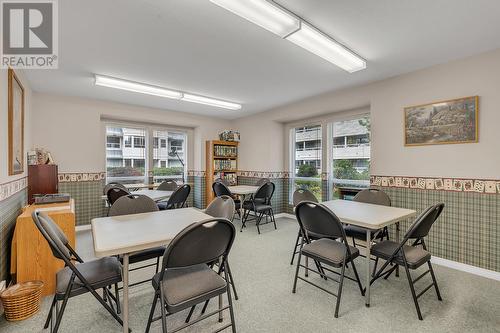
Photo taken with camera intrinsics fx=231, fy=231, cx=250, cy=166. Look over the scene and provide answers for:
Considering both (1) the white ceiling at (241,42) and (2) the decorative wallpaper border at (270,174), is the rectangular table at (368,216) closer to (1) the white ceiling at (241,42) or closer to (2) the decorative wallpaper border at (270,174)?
(1) the white ceiling at (241,42)

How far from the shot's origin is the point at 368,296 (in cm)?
206

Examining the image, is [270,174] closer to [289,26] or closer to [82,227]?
[289,26]

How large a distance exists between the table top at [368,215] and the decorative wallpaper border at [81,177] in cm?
441

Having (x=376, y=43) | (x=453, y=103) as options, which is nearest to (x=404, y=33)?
(x=376, y=43)

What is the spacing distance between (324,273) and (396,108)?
256cm

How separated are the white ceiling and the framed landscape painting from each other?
22.1 inches

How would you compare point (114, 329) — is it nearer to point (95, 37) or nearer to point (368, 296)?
point (368, 296)

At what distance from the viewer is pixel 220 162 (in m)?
6.12

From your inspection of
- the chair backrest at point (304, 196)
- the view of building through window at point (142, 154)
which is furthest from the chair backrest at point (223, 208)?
the view of building through window at point (142, 154)

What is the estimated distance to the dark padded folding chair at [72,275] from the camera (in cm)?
142

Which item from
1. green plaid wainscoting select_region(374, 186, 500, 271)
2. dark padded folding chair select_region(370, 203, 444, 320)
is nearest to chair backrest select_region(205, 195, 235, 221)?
dark padded folding chair select_region(370, 203, 444, 320)

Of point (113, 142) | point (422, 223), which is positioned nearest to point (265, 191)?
point (422, 223)

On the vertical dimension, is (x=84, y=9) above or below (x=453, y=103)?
above

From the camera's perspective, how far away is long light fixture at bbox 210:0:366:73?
5.72 feet
